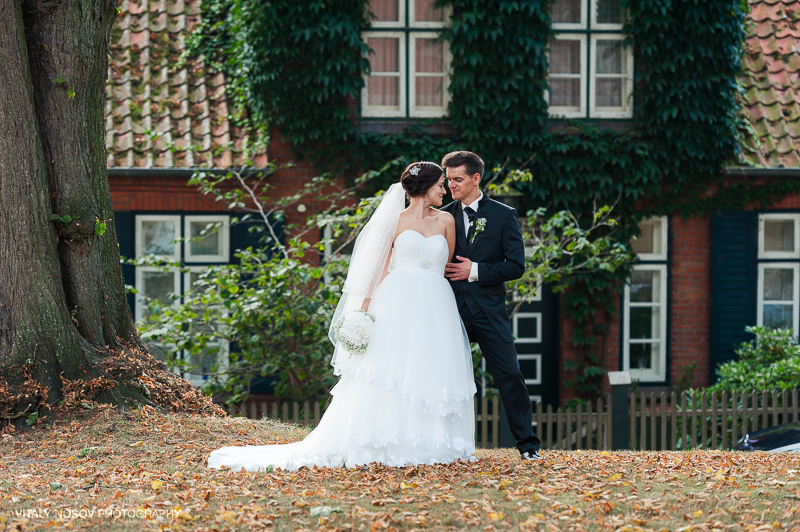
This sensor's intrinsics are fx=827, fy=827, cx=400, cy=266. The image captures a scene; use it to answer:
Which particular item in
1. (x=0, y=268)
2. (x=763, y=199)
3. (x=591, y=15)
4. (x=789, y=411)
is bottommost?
(x=789, y=411)

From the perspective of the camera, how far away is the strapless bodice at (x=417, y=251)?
19.0 feet

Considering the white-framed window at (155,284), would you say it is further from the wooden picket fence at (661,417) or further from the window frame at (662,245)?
the window frame at (662,245)

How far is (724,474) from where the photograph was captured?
5.36 metres

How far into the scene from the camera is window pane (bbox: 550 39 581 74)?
11523mm

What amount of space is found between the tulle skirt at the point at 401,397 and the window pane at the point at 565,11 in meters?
6.99

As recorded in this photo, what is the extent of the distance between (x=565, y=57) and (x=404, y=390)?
748 centimetres

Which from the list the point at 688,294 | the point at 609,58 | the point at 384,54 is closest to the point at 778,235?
the point at 688,294

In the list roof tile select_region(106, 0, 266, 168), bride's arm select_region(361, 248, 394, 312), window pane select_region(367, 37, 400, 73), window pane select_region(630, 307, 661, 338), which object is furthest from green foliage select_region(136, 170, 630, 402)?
bride's arm select_region(361, 248, 394, 312)

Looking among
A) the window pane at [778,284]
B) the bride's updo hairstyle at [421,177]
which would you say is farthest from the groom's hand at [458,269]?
the window pane at [778,284]

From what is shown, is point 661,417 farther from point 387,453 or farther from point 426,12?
point 426,12

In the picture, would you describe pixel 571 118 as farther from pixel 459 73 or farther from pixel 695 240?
pixel 695 240

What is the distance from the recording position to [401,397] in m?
5.51

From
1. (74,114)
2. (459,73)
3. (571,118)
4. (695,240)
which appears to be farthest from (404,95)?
(74,114)

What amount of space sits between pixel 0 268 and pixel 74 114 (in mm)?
1331
